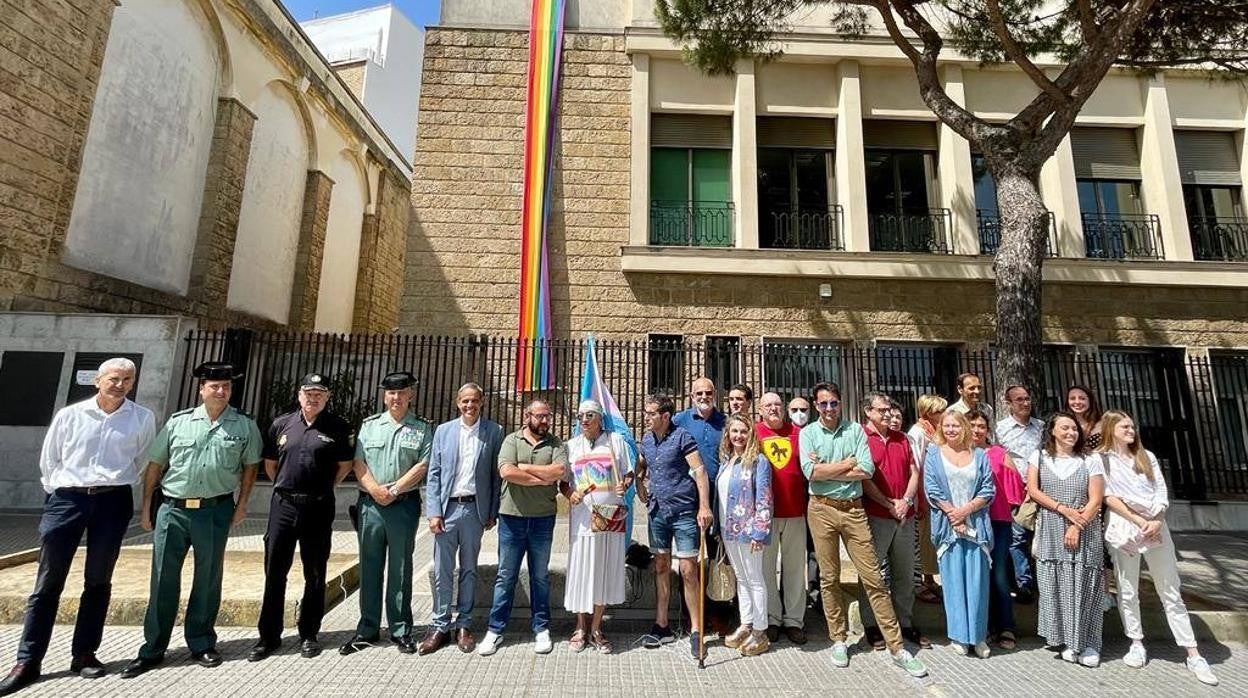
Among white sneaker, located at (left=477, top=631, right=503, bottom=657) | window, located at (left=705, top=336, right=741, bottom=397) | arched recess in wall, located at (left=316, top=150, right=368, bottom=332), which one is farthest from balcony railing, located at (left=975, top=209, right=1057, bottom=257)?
arched recess in wall, located at (left=316, top=150, right=368, bottom=332)

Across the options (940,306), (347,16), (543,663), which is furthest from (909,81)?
(347,16)

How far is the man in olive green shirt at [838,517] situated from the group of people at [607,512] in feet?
0.05

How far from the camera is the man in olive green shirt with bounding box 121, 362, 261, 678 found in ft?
12.5

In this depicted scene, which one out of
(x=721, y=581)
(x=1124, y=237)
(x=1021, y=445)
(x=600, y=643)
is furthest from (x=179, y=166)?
→ (x=1124, y=237)

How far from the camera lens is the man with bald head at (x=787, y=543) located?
4309mm

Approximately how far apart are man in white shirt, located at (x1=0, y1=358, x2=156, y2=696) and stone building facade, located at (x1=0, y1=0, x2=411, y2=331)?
824 cm

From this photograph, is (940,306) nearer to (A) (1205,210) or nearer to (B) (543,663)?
(A) (1205,210)

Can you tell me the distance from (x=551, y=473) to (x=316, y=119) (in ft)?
59.7

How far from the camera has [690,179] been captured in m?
11.8

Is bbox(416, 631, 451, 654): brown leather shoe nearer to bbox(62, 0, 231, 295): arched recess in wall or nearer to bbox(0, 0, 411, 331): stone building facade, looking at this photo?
bbox(0, 0, 411, 331): stone building facade

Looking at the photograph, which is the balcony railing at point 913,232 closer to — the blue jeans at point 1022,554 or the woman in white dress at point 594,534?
the blue jeans at point 1022,554

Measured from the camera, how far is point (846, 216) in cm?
1134

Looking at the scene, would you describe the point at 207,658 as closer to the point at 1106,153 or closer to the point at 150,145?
the point at 150,145

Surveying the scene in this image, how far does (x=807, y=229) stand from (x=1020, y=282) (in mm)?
5101
